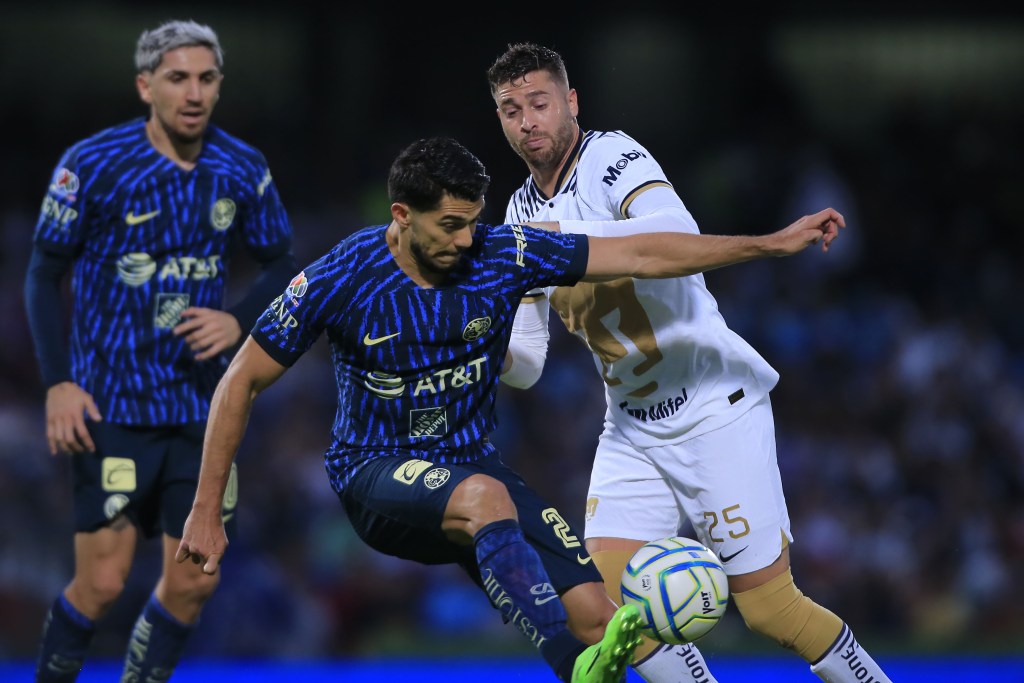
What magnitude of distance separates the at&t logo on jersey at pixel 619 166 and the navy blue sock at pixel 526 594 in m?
1.36

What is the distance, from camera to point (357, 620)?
9.48 meters

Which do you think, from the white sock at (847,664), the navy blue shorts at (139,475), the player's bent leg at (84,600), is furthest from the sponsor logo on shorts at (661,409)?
the player's bent leg at (84,600)

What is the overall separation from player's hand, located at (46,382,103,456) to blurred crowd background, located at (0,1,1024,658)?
4.01m

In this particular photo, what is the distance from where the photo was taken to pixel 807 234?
13.6 feet

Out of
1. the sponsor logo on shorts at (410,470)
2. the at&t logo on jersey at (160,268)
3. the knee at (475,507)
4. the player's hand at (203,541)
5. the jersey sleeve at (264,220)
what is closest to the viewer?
the knee at (475,507)

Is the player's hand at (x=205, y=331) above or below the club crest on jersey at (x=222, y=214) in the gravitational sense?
below

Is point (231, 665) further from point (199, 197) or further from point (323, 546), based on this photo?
point (199, 197)

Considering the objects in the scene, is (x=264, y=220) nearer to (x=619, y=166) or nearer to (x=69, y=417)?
(x=69, y=417)

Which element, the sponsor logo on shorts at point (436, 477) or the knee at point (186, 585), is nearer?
the sponsor logo on shorts at point (436, 477)

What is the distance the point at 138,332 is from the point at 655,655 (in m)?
2.32

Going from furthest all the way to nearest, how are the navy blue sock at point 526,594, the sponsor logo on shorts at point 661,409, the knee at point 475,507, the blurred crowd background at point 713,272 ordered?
the blurred crowd background at point 713,272 → the sponsor logo on shorts at point 661,409 → the knee at point 475,507 → the navy blue sock at point 526,594

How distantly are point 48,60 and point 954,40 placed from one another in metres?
9.54

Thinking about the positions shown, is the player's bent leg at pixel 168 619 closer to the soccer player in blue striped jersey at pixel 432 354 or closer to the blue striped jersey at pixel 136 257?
the blue striped jersey at pixel 136 257

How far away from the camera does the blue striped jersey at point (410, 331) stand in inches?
163
